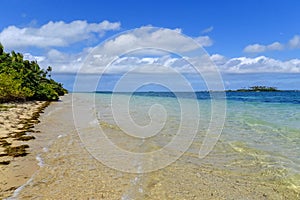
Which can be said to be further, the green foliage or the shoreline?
the green foliage

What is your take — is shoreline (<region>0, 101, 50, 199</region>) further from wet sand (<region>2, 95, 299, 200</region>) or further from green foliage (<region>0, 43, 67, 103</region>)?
green foliage (<region>0, 43, 67, 103</region>)

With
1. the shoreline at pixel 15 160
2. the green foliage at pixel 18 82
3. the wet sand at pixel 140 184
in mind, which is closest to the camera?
the wet sand at pixel 140 184

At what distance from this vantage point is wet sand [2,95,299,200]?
22.5 feet

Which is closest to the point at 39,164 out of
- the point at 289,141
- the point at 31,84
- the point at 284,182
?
the point at 284,182

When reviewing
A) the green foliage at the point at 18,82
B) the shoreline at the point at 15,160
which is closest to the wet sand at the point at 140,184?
the shoreline at the point at 15,160

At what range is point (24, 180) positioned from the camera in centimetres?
766

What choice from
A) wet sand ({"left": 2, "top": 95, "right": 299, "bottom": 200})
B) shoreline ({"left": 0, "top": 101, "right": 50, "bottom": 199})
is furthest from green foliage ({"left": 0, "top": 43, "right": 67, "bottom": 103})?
wet sand ({"left": 2, "top": 95, "right": 299, "bottom": 200})

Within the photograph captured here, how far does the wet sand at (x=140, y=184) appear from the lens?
6.85m

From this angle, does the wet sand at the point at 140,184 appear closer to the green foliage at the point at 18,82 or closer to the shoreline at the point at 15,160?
the shoreline at the point at 15,160

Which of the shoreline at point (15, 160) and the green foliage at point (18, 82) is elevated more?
the green foliage at point (18, 82)

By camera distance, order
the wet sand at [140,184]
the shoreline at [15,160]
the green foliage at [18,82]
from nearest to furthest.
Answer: the wet sand at [140,184] < the shoreline at [15,160] < the green foliage at [18,82]

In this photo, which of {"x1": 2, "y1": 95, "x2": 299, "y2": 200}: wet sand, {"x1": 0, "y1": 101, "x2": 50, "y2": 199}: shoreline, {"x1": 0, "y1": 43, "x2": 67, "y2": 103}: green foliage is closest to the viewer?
{"x1": 2, "y1": 95, "x2": 299, "y2": 200}: wet sand

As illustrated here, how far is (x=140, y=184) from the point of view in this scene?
7.68 metres

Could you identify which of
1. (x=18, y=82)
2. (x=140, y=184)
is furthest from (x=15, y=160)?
(x=18, y=82)
